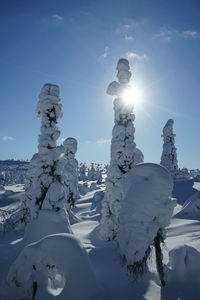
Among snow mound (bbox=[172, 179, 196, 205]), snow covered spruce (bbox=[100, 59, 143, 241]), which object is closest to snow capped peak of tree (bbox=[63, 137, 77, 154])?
snow covered spruce (bbox=[100, 59, 143, 241])

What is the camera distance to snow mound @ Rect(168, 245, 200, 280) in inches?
309

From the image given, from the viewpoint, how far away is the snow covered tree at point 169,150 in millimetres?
37000

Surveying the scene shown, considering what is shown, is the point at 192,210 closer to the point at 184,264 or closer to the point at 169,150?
the point at 184,264

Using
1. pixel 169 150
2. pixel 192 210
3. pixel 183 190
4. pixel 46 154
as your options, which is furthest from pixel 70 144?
pixel 183 190

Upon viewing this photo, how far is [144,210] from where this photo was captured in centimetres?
727

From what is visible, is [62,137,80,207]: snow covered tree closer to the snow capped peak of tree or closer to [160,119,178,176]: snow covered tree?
the snow capped peak of tree

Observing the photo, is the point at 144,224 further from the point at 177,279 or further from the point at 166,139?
the point at 166,139

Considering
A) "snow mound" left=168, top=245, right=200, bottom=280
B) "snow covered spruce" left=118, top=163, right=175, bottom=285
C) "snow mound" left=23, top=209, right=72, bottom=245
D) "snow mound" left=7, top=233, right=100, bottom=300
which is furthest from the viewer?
"snow mound" left=23, top=209, right=72, bottom=245

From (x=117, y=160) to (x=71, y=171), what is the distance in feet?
41.2

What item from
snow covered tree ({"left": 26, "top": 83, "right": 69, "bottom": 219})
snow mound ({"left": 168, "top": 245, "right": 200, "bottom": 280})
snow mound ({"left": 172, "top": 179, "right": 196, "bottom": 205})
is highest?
snow covered tree ({"left": 26, "top": 83, "right": 69, "bottom": 219})

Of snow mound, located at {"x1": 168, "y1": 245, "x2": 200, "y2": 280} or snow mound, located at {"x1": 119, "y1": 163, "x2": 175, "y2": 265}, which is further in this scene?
snow mound, located at {"x1": 168, "y1": 245, "x2": 200, "y2": 280}

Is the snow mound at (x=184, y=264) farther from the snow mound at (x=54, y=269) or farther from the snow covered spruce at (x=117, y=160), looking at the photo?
the snow covered spruce at (x=117, y=160)

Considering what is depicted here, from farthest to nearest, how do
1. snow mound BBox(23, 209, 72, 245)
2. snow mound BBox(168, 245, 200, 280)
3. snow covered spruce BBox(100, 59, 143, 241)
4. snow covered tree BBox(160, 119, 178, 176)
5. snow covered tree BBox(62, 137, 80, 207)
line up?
snow covered tree BBox(160, 119, 178, 176), snow covered tree BBox(62, 137, 80, 207), snow covered spruce BBox(100, 59, 143, 241), snow mound BBox(23, 209, 72, 245), snow mound BBox(168, 245, 200, 280)

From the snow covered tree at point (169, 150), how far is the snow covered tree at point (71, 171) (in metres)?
18.0
